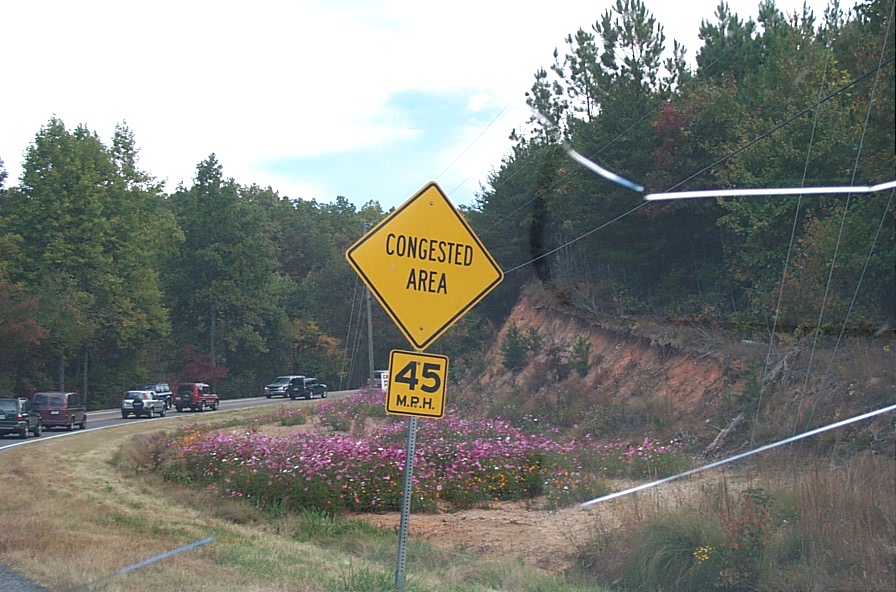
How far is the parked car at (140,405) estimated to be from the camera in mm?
44406

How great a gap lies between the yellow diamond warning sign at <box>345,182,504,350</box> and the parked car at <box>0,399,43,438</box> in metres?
29.2

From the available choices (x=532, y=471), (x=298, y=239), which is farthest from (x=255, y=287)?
(x=532, y=471)

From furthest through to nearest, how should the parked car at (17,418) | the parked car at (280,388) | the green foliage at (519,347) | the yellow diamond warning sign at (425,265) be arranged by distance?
the parked car at (280,388) < the parked car at (17,418) < the green foliage at (519,347) < the yellow diamond warning sign at (425,265)

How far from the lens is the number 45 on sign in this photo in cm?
775

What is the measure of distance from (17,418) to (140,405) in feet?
38.2

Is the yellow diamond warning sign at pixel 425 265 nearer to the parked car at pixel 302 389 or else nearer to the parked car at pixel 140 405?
the parked car at pixel 140 405

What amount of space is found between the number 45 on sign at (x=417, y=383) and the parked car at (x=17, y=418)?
29.3 m

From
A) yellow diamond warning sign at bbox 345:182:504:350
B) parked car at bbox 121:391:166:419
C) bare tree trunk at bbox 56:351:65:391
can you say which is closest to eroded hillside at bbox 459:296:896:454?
yellow diamond warning sign at bbox 345:182:504:350

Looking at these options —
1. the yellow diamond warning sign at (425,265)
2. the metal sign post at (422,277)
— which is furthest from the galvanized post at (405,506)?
the yellow diamond warning sign at (425,265)

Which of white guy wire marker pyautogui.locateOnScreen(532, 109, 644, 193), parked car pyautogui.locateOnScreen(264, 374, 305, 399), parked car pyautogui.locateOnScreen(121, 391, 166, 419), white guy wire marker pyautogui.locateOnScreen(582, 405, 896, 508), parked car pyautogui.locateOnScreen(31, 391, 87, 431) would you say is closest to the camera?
white guy wire marker pyautogui.locateOnScreen(582, 405, 896, 508)

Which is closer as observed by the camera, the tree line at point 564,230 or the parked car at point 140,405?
the tree line at point 564,230

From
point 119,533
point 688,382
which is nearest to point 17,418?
point 688,382

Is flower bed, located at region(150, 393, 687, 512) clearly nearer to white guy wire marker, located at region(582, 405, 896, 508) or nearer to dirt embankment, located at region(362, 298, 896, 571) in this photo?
dirt embankment, located at region(362, 298, 896, 571)

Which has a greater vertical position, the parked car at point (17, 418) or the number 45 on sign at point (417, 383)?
the number 45 on sign at point (417, 383)
